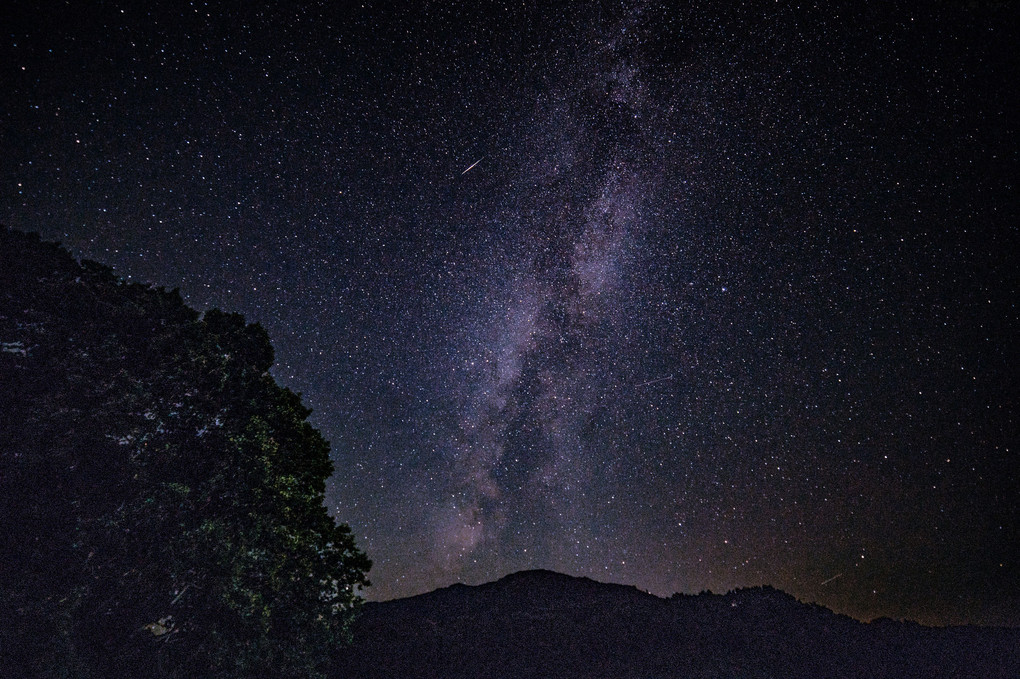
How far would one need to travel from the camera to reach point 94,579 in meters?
10.9

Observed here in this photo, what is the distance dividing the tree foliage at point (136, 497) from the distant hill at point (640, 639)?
42.7 feet

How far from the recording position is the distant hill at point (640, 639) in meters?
27.9

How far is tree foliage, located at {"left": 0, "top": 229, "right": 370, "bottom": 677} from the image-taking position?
10.6 metres

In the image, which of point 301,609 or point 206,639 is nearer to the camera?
point 206,639

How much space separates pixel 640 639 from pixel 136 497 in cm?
3071

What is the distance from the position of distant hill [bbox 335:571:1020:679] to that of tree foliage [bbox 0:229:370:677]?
512 inches

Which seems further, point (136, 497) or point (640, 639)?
point (640, 639)

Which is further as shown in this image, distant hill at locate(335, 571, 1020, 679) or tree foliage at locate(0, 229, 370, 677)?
distant hill at locate(335, 571, 1020, 679)

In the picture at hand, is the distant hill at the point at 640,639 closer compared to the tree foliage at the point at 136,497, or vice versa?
the tree foliage at the point at 136,497

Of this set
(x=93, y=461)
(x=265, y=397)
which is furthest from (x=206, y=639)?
(x=265, y=397)

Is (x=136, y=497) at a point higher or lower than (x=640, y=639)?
lower

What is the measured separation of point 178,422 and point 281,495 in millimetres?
3037

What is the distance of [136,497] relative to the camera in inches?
450

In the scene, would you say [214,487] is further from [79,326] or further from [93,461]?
[79,326]
